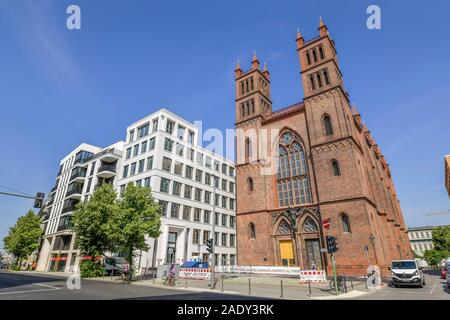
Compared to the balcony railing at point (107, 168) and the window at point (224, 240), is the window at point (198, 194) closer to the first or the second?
the window at point (224, 240)

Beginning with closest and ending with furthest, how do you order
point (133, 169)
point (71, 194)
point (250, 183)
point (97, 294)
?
point (97, 294) < point (250, 183) < point (133, 169) < point (71, 194)

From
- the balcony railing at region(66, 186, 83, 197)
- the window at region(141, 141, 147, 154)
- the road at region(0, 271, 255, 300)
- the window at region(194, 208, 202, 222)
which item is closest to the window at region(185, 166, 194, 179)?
the window at region(194, 208, 202, 222)

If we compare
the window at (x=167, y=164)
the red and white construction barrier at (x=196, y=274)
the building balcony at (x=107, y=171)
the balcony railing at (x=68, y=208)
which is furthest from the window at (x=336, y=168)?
the balcony railing at (x=68, y=208)

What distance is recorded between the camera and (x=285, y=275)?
2566 cm

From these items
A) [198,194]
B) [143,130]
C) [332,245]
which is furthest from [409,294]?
[143,130]

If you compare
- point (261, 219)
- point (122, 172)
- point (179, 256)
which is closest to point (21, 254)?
point (122, 172)

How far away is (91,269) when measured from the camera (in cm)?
2806

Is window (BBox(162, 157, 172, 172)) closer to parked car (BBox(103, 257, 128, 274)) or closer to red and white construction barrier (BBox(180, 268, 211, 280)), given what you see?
parked car (BBox(103, 257, 128, 274))

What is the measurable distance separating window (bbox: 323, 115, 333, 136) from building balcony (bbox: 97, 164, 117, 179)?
34.5 m

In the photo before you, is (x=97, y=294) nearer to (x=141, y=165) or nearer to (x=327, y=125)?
(x=327, y=125)

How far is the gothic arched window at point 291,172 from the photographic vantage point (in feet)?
99.0

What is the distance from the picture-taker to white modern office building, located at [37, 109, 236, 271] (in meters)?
37.0

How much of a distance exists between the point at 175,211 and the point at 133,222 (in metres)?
14.9

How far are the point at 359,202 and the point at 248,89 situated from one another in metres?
23.3
